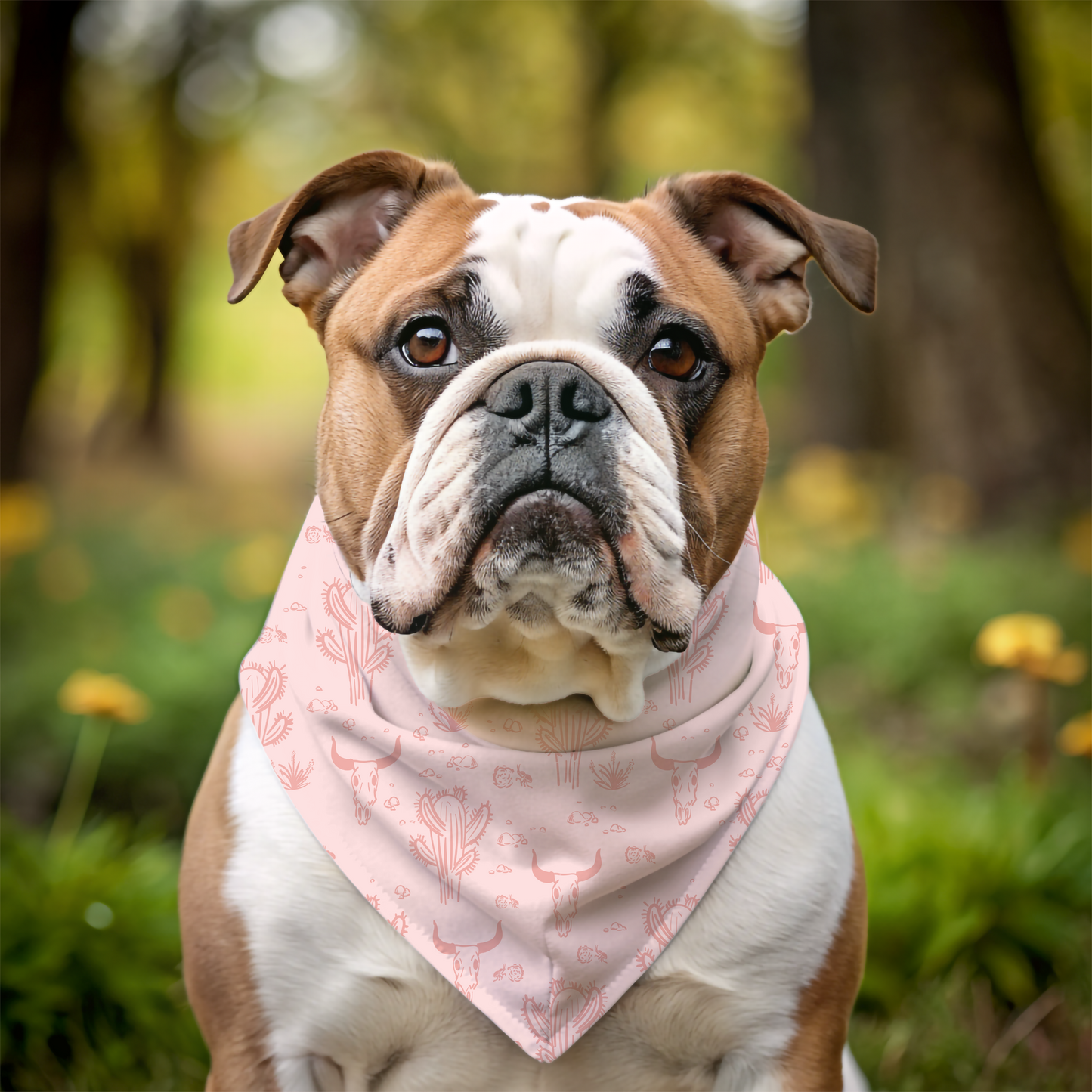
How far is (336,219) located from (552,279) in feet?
2.45

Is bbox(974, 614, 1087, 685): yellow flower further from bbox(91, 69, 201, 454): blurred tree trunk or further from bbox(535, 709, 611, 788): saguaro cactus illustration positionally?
bbox(91, 69, 201, 454): blurred tree trunk

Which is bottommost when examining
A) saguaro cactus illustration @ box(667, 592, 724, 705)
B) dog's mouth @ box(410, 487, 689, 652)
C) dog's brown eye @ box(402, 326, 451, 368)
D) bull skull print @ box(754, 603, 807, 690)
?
bull skull print @ box(754, 603, 807, 690)

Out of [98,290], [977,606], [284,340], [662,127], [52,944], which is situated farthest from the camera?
[284,340]

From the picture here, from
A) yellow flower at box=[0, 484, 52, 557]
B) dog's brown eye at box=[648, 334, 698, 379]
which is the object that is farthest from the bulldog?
yellow flower at box=[0, 484, 52, 557]

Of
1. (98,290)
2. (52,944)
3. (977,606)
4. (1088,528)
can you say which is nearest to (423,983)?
(52,944)

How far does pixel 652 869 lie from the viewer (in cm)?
261

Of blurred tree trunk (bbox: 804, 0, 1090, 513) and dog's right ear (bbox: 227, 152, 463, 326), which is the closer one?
dog's right ear (bbox: 227, 152, 463, 326)

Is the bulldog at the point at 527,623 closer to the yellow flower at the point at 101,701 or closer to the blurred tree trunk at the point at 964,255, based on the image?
the yellow flower at the point at 101,701

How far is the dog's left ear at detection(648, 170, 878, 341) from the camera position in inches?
112

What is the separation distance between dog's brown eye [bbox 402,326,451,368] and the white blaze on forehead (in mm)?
144

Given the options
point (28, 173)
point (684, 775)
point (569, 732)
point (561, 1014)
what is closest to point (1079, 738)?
point (684, 775)

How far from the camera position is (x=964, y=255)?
864 centimetres

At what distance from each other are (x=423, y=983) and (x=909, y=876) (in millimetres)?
2299

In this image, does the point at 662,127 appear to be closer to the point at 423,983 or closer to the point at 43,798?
the point at 43,798
